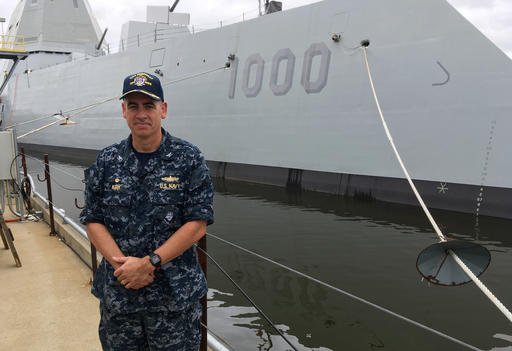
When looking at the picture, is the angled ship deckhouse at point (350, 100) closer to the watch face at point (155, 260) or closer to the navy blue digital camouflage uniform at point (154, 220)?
the navy blue digital camouflage uniform at point (154, 220)

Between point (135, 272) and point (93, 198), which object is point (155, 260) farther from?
point (93, 198)

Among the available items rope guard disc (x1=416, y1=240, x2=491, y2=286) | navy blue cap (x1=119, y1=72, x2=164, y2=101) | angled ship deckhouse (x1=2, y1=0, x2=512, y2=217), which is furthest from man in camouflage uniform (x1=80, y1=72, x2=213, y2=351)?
angled ship deckhouse (x1=2, y1=0, x2=512, y2=217)

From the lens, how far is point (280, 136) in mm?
9273

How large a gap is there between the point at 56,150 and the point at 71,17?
6.89 meters

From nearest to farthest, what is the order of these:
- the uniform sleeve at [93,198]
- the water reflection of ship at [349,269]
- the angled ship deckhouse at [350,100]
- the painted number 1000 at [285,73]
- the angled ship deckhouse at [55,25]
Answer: the uniform sleeve at [93,198] < the water reflection of ship at [349,269] < the angled ship deckhouse at [350,100] < the painted number 1000 at [285,73] < the angled ship deckhouse at [55,25]

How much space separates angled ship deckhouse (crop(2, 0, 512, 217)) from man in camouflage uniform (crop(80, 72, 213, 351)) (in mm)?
6473

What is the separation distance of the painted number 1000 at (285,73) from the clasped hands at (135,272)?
25.0 feet

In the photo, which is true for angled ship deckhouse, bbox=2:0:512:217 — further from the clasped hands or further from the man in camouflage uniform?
the clasped hands

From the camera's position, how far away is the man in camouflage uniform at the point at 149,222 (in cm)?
148

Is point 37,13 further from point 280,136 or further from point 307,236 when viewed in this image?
point 307,236

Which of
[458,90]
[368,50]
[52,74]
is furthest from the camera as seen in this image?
[52,74]

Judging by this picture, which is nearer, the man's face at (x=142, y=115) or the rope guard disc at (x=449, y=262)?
the man's face at (x=142, y=115)

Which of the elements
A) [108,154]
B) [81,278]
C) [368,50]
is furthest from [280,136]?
[108,154]

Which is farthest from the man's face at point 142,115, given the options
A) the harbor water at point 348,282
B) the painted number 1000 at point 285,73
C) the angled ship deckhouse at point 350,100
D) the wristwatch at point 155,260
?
the painted number 1000 at point 285,73
